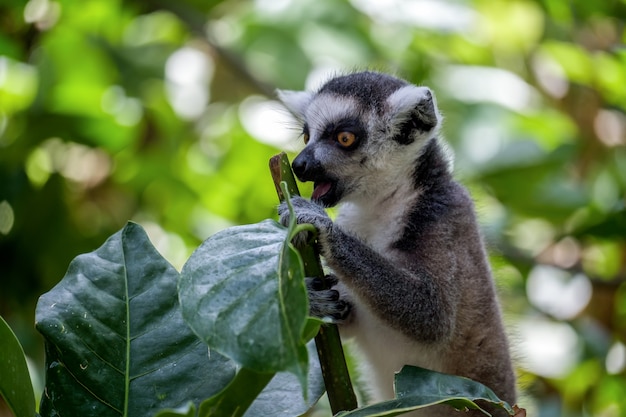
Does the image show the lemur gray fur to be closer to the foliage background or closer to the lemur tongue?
the lemur tongue

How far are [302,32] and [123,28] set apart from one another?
1.22 meters

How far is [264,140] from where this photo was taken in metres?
5.15

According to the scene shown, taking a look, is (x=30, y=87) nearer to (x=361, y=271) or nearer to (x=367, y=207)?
(x=367, y=207)

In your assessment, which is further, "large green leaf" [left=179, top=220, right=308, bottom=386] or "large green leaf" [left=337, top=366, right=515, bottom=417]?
"large green leaf" [left=337, top=366, right=515, bottom=417]

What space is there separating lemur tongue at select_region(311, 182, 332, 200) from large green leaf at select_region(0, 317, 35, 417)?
1.50 m

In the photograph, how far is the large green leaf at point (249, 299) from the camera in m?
1.24

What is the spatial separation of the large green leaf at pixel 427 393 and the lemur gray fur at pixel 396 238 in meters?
0.68

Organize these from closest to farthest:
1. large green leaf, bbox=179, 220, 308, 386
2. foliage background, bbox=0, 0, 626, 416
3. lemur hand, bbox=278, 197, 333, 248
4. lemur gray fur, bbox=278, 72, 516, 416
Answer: large green leaf, bbox=179, 220, 308, 386 < lemur hand, bbox=278, 197, 333, 248 < lemur gray fur, bbox=278, 72, 516, 416 < foliage background, bbox=0, 0, 626, 416

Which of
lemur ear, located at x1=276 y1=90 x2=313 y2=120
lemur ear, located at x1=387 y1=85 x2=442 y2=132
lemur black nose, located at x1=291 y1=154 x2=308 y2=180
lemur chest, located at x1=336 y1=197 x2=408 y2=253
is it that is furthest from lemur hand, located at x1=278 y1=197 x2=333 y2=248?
lemur ear, located at x1=276 y1=90 x2=313 y2=120

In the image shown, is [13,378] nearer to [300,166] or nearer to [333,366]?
[333,366]

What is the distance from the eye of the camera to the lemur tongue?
9.65 feet

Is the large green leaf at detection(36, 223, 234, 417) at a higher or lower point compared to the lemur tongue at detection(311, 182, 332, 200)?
higher

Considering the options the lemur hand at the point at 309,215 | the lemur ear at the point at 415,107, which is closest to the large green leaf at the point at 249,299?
the lemur hand at the point at 309,215

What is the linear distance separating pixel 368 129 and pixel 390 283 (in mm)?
744
